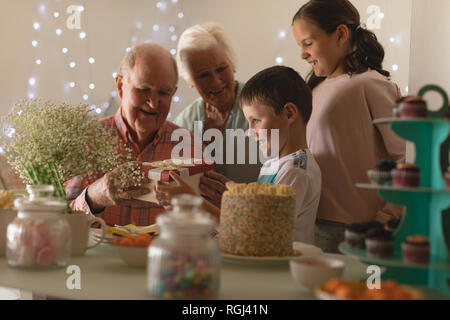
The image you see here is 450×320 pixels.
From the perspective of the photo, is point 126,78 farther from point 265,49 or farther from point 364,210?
point 364,210

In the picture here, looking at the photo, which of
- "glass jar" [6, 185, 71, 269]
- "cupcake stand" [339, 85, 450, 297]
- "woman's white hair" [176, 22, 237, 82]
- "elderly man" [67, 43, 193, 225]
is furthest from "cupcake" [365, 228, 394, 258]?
"woman's white hair" [176, 22, 237, 82]

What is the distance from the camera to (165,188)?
1479mm

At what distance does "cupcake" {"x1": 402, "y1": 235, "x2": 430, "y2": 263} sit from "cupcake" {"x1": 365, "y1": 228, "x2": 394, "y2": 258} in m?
0.03

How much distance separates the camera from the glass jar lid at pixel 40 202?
3.22ft

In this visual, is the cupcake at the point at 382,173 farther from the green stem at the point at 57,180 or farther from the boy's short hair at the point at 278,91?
the boy's short hair at the point at 278,91

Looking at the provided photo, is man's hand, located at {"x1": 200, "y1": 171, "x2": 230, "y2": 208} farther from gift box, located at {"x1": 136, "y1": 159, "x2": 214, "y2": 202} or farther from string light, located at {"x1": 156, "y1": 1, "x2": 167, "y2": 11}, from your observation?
string light, located at {"x1": 156, "y1": 1, "x2": 167, "y2": 11}

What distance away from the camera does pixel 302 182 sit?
170 cm

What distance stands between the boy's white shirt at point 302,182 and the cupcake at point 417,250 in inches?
33.1

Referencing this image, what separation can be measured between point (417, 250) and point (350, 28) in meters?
1.51

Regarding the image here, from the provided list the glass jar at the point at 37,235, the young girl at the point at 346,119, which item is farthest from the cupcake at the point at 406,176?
the young girl at the point at 346,119

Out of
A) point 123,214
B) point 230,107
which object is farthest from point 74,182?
point 230,107

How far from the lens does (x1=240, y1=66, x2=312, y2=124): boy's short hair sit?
1860 mm
